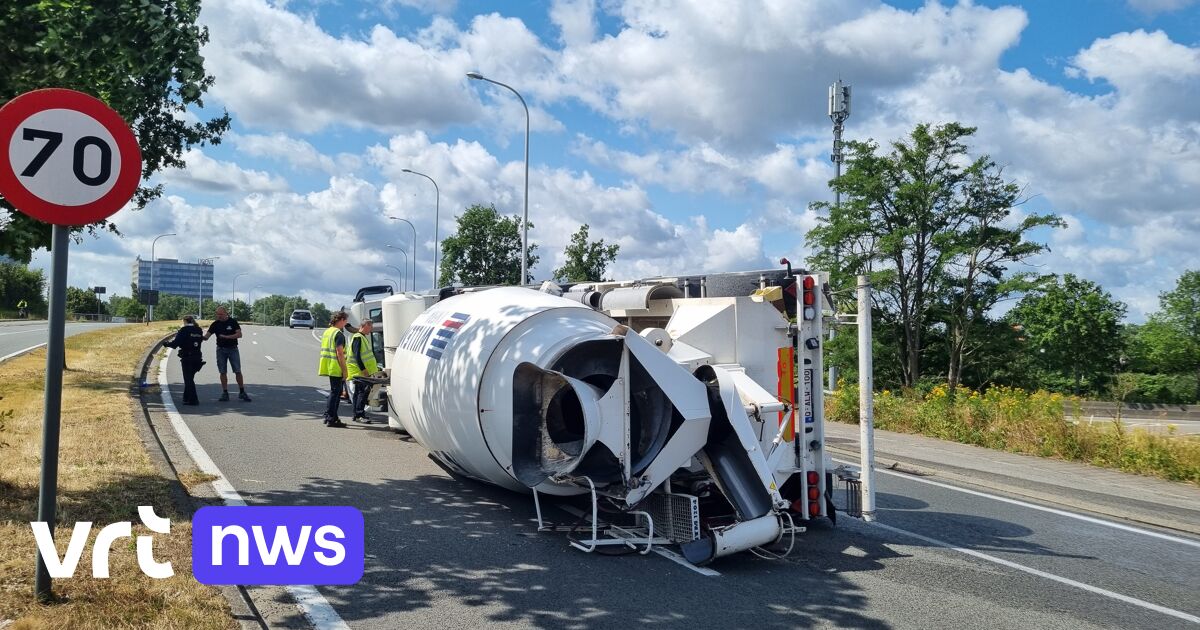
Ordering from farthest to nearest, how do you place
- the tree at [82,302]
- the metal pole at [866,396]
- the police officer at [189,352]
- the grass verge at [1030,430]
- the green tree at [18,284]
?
the tree at [82,302], the green tree at [18,284], the police officer at [189,352], the grass verge at [1030,430], the metal pole at [866,396]

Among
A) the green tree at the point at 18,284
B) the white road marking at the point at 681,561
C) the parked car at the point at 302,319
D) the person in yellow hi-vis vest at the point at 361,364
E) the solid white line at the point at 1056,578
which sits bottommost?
the solid white line at the point at 1056,578

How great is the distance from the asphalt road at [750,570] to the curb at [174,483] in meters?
0.45

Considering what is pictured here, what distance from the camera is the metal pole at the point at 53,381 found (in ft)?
13.2

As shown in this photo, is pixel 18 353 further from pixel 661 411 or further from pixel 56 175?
pixel 661 411

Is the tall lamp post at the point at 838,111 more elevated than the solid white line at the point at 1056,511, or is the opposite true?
the tall lamp post at the point at 838,111

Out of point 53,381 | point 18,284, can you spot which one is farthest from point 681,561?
point 18,284

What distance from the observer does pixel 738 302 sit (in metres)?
6.94

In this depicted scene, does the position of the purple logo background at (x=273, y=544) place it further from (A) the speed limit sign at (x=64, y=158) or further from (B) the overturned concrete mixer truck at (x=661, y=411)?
(A) the speed limit sign at (x=64, y=158)

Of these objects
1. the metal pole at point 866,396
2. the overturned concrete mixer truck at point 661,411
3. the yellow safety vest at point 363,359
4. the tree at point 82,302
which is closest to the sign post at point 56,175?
the overturned concrete mixer truck at point 661,411

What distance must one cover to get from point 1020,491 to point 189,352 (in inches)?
490

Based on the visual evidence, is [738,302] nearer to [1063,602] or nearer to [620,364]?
[620,364]

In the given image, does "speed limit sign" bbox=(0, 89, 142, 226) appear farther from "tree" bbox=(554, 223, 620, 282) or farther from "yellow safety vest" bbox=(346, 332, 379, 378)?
"tree" bbox=(554, 223, 620, 282)

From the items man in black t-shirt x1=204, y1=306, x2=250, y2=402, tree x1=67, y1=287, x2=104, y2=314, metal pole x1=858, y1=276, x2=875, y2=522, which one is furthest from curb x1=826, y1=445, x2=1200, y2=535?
tree x1=67, y1=287, x2=104, y2=314

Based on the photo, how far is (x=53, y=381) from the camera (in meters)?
4.03
